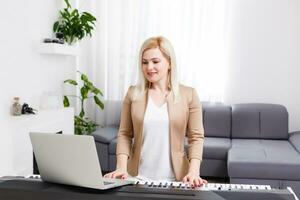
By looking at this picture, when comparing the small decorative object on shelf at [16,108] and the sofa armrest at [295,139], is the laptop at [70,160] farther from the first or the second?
the sofa armrest at [295,139]

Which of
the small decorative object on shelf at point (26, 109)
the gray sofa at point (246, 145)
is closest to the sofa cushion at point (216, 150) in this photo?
the gray sofa at point (246, 145)

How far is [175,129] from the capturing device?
72.0 inches

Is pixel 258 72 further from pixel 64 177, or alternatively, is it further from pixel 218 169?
pixel 64 177

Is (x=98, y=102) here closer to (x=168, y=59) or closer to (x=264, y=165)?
(x=264, y=165)

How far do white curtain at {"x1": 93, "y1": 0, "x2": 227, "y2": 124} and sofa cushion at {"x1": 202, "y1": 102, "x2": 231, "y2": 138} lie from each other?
271mm

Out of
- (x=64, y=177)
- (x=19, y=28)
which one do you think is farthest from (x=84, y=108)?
(x=64, y=177)

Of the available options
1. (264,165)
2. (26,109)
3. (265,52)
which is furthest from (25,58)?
(265,52)

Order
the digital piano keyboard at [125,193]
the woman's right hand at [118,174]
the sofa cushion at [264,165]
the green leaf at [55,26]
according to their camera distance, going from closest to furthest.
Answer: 1. the digital piano keyboard at [125,193]
2. the woman's right hand at [118,174]
3. the sofa cushion at [264,165]
4. the green leaf at [55,26]

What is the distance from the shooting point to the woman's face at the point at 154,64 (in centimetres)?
177

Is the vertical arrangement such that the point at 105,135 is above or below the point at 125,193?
below

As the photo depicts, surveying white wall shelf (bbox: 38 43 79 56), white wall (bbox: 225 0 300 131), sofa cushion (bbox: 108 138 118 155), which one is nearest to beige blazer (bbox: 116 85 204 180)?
white wall shelf (bbox: 38 43 79 56)

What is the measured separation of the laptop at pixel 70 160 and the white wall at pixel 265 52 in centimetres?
379

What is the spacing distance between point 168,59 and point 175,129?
0.34 m

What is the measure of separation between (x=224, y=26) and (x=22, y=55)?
99.5 inches
